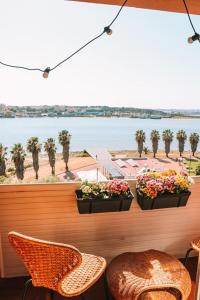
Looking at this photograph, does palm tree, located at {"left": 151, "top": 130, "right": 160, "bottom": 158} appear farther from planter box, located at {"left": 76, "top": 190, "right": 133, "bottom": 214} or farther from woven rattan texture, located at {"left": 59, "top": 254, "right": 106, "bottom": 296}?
woven rattan texture, located at {"left": 59, "top": 254, "right": 106, "bottom": 296}

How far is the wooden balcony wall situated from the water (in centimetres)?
47

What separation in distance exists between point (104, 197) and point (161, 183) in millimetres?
501

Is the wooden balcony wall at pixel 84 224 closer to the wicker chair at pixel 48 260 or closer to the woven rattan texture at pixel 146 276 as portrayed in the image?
the woven rattan texture at pixel 146 276

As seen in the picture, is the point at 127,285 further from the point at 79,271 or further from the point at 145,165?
the point at 145,165

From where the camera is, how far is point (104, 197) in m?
2.07

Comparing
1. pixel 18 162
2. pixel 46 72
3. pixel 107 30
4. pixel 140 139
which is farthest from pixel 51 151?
pixel 107 30

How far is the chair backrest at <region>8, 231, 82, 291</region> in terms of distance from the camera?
1378 mm

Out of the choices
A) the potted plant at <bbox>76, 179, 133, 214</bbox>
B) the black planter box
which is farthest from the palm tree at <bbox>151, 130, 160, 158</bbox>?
the potted plant at <bbox>76, 179, 133, 214</bbox>

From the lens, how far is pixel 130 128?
8.28 feet

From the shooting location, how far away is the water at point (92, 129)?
7.34 feet

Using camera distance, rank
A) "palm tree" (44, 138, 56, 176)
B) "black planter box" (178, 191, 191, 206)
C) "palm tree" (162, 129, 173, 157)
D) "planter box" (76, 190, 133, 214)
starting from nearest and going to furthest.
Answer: "planter box" (76, 190, 133, 214)
"black planter box" (178, 191, 191, 206)
"palm tree" (162, 129, 173, 157)
"palm tree" (44, 138, 56, 176)

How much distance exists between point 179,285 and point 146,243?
0.82m

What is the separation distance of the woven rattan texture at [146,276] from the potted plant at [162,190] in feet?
1.39

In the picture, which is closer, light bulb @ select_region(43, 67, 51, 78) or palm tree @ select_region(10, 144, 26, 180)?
light bulb @ select_region(43, 67, 51, 78)
